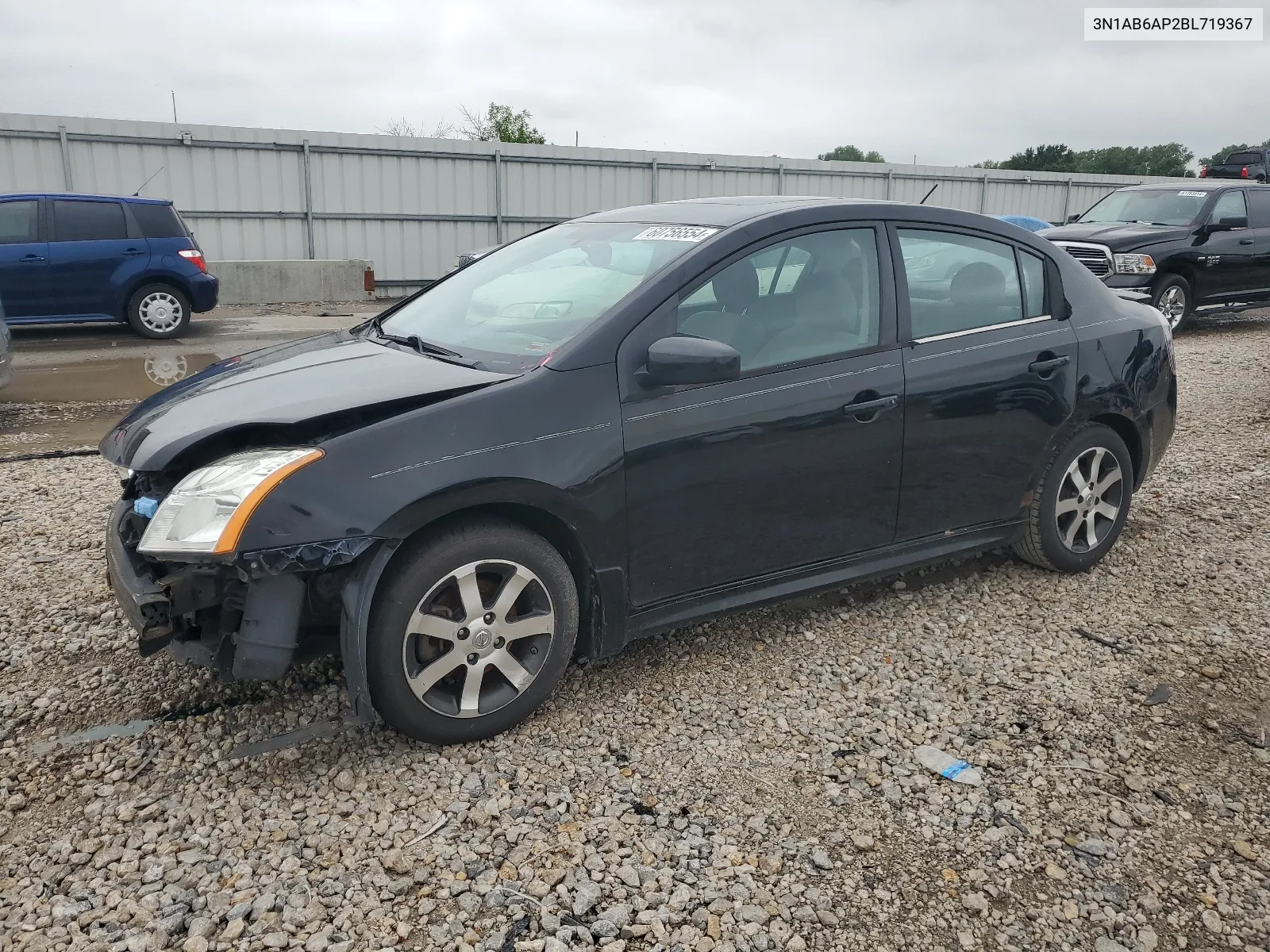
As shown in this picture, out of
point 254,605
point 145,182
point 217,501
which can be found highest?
point 145,182

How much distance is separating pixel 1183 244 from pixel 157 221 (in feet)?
40.9

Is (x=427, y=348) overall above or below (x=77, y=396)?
above

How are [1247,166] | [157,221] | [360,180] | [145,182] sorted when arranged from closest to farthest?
[157,221] → [145,182] → [360,180] → [1247,166]

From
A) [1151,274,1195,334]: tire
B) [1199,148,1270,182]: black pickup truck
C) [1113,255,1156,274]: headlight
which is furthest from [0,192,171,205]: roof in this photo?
[1199,148,1270,182]: black pickup truck

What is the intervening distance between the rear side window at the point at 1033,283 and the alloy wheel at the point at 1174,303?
8.96 metres

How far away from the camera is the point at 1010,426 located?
13.3 feet

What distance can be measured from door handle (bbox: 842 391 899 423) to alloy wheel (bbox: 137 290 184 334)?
11146 mm

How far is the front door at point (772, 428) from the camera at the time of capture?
3.24m

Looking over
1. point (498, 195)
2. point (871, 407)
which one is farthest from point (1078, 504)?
point (498, 195)

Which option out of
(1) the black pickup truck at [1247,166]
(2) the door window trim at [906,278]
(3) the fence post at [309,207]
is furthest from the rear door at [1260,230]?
(3) the fence post at [309,207]

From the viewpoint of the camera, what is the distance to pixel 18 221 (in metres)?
11.3

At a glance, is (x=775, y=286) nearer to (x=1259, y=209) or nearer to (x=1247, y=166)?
(x=1259, y=209)

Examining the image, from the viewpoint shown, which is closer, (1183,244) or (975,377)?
(975,377)

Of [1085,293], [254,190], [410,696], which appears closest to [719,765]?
[410,696]
